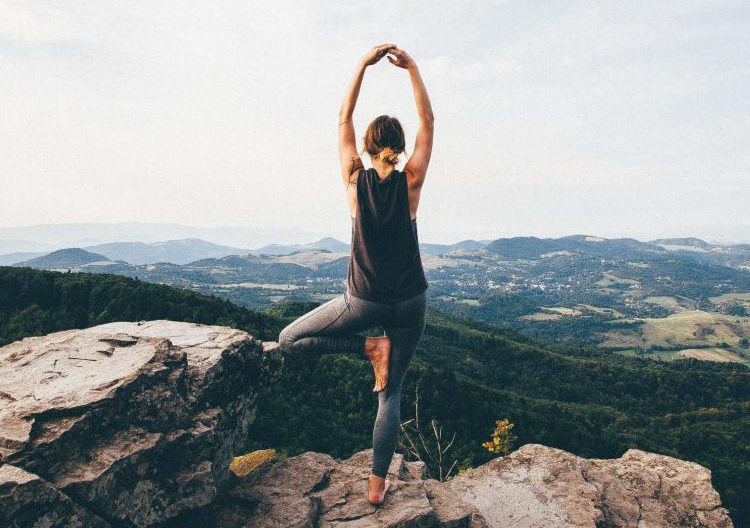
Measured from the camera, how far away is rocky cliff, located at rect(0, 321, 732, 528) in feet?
18.0

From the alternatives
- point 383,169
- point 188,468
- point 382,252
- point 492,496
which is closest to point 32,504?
point 188,468

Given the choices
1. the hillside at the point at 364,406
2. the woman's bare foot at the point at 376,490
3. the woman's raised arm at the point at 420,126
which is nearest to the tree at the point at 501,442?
the hillside at the point at 364,406

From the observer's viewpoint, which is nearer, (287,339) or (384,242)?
(384,242)

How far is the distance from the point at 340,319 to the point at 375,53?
318 cm

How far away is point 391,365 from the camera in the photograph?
5695mm

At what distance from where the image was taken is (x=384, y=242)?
4.96 meters

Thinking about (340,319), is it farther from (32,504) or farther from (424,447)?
(424,447)

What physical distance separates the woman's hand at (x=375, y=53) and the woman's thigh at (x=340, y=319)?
274 centimetres

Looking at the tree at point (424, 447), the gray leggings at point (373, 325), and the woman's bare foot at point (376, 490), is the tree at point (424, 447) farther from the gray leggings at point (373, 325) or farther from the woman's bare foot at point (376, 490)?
the gray leggings at point (373, 325)

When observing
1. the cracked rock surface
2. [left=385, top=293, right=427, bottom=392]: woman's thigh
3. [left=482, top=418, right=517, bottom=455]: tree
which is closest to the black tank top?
[left=385, top=293, right=427, bottom=392]: woman's thigh

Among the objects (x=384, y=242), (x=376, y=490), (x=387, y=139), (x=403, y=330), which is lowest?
(x=376, y=490)

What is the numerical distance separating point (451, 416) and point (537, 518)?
153ft

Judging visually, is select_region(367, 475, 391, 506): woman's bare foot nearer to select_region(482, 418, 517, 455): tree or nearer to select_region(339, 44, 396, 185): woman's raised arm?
select_region(339, 44, 396, 185): woman's raised arm

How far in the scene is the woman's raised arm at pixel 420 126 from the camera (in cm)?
490
